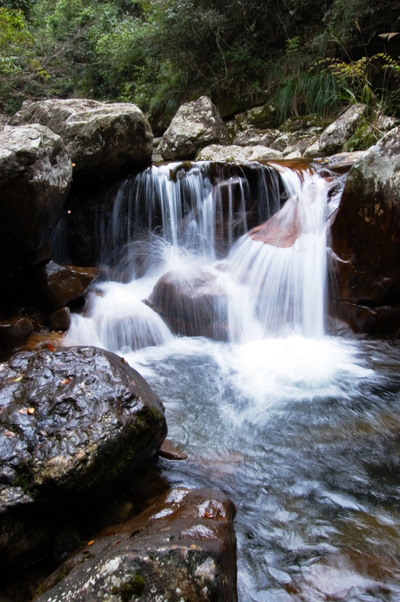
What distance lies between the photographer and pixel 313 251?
587 cm

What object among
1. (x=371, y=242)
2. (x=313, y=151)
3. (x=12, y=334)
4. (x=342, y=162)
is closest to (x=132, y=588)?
(x=12, y=334)

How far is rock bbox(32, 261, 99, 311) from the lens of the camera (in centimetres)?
547

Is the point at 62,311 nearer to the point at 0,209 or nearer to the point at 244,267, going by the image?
the point at 0,209

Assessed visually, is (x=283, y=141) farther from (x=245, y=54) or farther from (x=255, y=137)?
(x=245, y=54)

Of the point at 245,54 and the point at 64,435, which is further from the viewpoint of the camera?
the point at 245,54

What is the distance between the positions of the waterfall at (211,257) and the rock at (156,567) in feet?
11.5

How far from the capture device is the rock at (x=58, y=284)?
5.47 m

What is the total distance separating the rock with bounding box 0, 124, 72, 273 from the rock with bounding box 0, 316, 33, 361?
31.8 inches

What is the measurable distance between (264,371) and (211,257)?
3025mm

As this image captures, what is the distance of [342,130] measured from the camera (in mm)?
8883

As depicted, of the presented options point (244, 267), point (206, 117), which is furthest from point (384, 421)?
point (206, 117)

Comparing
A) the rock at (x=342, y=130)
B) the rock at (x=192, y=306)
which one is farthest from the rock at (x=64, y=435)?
the rock at (x=342, y=130)

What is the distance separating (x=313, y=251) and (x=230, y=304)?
1416mm

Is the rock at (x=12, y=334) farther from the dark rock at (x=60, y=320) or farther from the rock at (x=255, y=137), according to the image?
the rock at (x=255, y=137)
